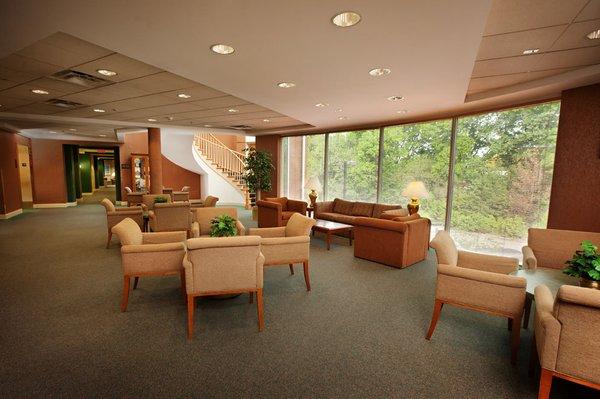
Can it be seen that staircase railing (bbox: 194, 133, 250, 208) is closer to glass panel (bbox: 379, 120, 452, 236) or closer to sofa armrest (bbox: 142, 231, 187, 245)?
glass panel (bbox: 379, 120, 452, 236)

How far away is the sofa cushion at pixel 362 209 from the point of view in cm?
691

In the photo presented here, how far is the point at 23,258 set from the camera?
191 inches

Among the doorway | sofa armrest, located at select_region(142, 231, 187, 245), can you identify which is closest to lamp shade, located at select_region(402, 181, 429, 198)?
sofa armrest, located at select_region(142, 231, 187, 245)

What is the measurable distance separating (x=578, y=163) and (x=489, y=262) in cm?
238

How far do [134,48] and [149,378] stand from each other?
2.86 meters

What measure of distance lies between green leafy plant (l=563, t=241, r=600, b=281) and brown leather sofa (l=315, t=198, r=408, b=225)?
4.02 meters

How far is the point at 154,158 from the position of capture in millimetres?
8625

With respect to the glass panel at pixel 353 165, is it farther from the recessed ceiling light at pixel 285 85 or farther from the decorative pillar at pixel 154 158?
the decorative pillar at pixel 154 158

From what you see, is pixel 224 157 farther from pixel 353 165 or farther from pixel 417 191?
pixel 417 191

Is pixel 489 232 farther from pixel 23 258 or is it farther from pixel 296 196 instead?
pixel 23 258

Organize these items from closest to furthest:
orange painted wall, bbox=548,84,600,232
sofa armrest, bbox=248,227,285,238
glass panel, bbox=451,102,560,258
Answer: orange painted wall, bbox=548,84,600,232
sofa armrest, bbox=248,227,285,238
glass panel, bbox=451,102,560,258

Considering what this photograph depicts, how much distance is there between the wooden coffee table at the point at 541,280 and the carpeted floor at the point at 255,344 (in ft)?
1.42

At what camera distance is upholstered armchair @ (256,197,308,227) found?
21.9 feet

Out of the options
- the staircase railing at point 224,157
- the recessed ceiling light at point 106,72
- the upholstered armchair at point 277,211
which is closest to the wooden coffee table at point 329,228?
the upholstered armchair at point 277,211
